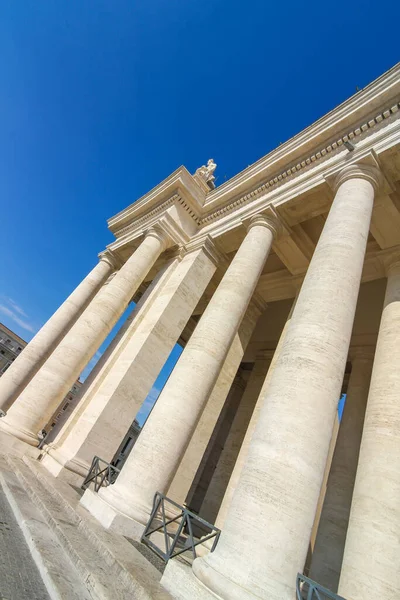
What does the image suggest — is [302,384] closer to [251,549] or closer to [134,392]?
[251,549]

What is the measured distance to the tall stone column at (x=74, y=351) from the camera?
42.8ft

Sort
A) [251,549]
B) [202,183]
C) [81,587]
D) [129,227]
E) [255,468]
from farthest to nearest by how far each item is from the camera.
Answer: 1. [129,227]
2. [202,183]
3. [255,468]
4. [251,549]
5. [81,587]

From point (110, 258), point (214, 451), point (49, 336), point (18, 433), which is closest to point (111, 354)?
point (18, 433)

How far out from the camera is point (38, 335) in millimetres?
17984

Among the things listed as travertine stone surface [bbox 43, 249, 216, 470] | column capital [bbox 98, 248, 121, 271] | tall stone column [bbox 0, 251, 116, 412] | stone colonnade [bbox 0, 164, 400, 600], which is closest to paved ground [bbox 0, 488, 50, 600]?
stone colonnade [bbox 0, 164, 400, 600]

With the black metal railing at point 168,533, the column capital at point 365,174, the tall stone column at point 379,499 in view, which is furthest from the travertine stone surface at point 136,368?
the tall stone column at point 379,499

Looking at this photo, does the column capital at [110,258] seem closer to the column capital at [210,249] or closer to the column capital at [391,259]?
the column capital at [210,249]

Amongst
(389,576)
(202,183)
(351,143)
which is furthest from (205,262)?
(389,576)

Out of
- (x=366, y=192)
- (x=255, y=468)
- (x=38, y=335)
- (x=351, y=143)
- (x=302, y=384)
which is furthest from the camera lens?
(x=38, y=335)

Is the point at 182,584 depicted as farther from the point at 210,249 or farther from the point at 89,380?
the point at 210,249

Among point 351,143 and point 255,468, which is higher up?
point 351,143

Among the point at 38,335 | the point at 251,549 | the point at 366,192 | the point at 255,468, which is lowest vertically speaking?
the point at 251,549

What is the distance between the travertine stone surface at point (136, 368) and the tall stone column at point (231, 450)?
6.60 m

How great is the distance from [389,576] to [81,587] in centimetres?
587
